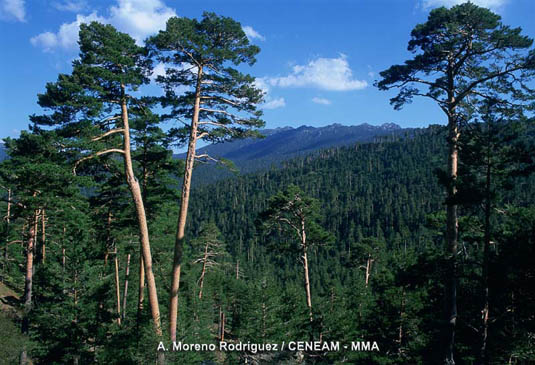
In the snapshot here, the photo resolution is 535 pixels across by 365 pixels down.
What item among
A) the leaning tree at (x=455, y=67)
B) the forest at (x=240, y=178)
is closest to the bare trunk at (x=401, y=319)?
the forest at (x=240, y=178)

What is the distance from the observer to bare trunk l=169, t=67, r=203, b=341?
372 inches

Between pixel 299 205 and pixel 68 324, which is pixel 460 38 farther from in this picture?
pixel 68 324

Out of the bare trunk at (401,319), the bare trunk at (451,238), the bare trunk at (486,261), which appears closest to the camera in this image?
the bare trunk at (486,261)

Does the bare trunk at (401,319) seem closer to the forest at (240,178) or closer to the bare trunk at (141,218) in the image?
the forest at (240,178)

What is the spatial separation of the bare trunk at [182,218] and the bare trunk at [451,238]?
7.00 metres

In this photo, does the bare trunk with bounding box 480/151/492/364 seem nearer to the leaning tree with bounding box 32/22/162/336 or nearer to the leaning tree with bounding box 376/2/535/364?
the leaning tree with bounding box 376/2/535/364

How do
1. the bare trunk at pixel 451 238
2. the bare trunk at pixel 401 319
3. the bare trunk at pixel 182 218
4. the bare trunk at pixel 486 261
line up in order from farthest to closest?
the bare trunk at pixel 401 319, the bare trunk at pixel 182 218, the bare trunk at pixel 451 238, the bare trunk at pixel 486 261

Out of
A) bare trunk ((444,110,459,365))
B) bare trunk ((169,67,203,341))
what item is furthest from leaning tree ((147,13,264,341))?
bare trunk ((444,110,459,365))

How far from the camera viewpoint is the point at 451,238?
31.4 feet

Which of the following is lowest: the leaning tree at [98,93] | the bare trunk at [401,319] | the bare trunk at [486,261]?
the bare trunk at [401,319]

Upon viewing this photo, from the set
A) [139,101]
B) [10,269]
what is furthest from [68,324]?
[10,269]

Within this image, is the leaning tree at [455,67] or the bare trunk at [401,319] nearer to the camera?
the leaning tree at [455,67]

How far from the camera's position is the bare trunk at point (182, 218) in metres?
9.45

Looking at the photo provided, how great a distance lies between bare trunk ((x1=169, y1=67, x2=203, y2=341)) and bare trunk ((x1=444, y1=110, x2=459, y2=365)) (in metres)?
7.00
